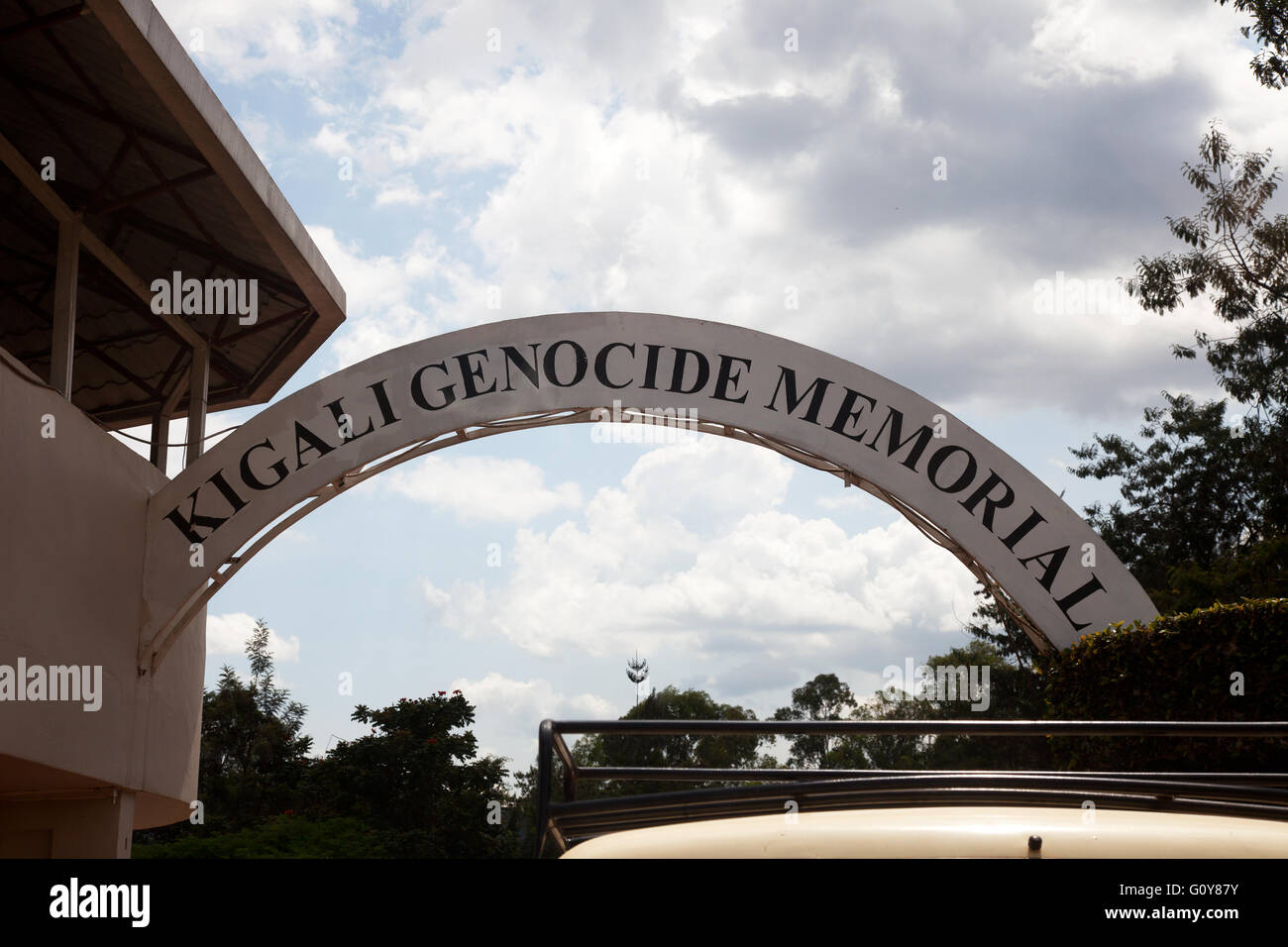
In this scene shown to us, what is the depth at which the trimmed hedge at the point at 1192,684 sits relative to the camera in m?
6.62

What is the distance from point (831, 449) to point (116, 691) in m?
5.82

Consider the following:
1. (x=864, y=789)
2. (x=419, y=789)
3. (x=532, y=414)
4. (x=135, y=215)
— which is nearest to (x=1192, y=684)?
(x=864, y=789)

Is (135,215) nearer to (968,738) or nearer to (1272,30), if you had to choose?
(1272,30)

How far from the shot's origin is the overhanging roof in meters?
8.59

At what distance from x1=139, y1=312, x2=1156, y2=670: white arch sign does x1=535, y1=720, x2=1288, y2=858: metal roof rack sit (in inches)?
210

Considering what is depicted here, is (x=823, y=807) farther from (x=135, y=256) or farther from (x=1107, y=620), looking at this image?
(x=135, y=256)

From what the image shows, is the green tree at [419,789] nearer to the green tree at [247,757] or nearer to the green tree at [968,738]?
the green tree at [247,757]

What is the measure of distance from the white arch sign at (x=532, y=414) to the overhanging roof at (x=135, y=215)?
81.7 inches

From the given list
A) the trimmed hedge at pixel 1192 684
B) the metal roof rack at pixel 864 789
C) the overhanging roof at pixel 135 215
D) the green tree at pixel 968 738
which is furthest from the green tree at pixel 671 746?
the metal roof rack at pixel 864 789

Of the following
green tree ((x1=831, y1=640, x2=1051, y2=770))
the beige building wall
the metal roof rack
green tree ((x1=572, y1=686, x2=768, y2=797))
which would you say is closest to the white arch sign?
the beige building wall

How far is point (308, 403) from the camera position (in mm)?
9219

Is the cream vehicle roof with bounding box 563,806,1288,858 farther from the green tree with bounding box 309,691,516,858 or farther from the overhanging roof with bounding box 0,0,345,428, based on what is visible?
the green tree with bounding box 309,691,516,858

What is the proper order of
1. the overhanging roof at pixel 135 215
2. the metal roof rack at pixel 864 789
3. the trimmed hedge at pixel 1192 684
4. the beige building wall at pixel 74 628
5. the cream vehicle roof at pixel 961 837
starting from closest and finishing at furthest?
the cream vehicle roof at pixel 961 837, the metal roof rack at pixel 864 789, the trimmed hedge at pixel 1192 684, the beige building wall at pixel 74 628, the overhanging roof at pixel 135 215
